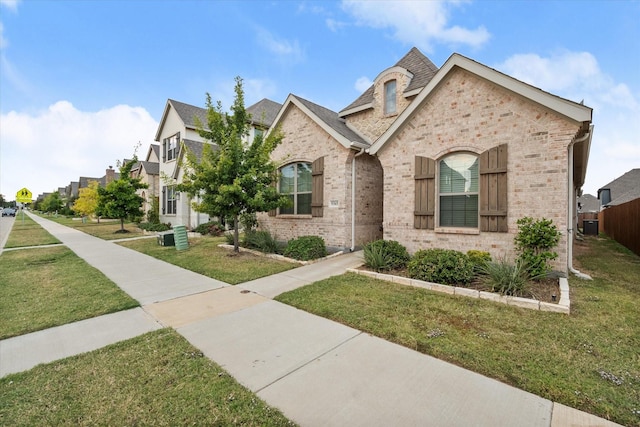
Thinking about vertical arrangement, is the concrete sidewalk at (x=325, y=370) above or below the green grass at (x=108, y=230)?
below

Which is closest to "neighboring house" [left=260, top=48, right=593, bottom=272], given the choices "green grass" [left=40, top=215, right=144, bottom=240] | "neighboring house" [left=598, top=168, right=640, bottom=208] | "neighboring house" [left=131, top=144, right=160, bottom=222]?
"green grass" [left=40, top=215, right=144, bottom=240]

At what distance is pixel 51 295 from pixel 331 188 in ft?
26.5

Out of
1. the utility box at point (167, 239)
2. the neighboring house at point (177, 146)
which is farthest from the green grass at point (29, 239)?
the utility box at point (167, 239)

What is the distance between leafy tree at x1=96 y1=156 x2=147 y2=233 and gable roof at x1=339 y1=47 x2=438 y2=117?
51.2ft

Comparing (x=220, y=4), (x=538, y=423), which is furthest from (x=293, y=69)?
(x=538, y=423)

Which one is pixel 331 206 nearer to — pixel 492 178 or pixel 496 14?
pixel 492 178

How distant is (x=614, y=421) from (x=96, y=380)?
4.92 m

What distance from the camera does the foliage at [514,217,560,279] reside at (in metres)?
6.09

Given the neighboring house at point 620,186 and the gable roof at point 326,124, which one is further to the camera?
the neighboring house at point 620,186

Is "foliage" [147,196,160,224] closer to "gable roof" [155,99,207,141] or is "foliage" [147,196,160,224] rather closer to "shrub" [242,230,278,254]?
"gable roof" [155,99,207,141]

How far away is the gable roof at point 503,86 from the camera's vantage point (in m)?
6.09

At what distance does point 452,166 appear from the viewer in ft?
26.0

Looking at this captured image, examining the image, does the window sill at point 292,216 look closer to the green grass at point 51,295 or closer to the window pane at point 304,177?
the window pane at point 304,177

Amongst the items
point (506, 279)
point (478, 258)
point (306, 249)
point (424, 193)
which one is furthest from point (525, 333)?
point (306, 249)
